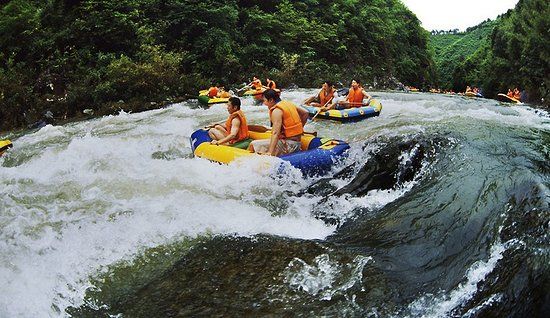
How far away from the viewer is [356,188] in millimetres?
5156

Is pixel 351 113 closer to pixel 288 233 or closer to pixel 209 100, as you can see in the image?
pixel 209 100

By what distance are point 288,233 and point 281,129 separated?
2.21m

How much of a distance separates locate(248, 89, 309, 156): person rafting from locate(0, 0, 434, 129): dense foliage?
8029 millimetres

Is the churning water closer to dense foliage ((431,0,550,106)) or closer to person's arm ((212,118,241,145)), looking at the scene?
person's arm ((212,118,241,145))

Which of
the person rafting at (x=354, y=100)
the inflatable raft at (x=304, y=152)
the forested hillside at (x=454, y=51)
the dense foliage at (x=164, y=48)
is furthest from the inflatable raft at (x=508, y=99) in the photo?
the forested hillside at (x=454, y=51)

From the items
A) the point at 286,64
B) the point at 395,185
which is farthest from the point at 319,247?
the point at 286,64

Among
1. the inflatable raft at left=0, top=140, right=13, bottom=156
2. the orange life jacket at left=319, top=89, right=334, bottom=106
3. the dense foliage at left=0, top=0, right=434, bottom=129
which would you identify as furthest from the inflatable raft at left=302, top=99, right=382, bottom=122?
the dense foliage at left=0, top=0, right=434, bottom=129

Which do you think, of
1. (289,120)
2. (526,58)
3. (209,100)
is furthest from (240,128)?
(526,58)

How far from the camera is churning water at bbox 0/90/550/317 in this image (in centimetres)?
303

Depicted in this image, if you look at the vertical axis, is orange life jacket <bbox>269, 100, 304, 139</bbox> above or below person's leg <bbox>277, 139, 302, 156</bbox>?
above

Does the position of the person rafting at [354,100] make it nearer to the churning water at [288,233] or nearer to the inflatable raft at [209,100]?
the churning water at [288,233]

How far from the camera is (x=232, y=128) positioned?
21.5 feet

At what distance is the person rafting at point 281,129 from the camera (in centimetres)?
591

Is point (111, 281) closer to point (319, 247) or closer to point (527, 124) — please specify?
point (319, 247)
